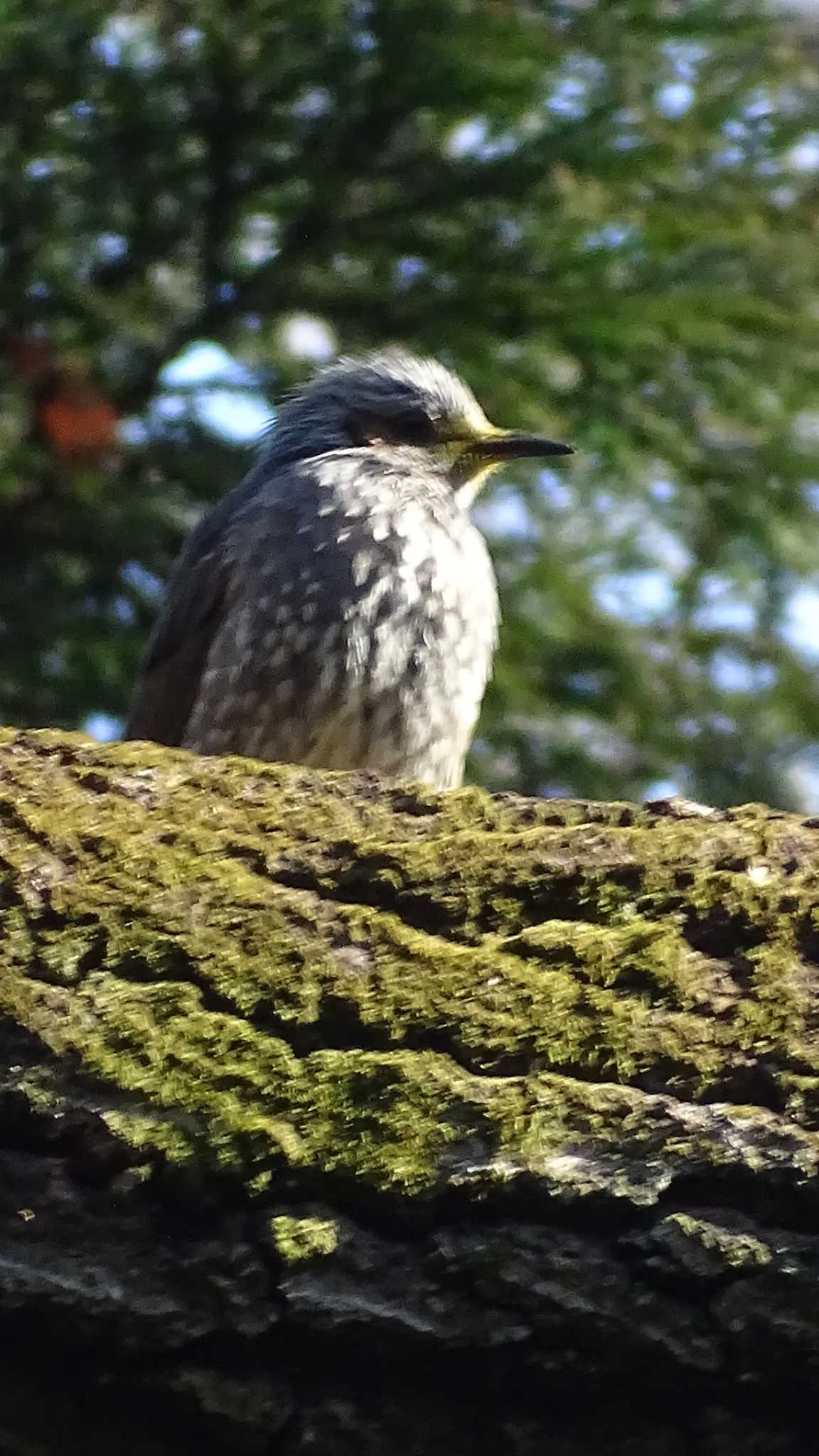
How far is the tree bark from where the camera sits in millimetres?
1569

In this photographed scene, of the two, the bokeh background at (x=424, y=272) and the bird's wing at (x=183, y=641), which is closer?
the bird's wing at (x=183, y=641)

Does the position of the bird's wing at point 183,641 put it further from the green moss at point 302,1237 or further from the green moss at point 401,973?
the green moss at point 302,1237

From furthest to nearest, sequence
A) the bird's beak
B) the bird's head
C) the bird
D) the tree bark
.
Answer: the bird's head → the bird's beak → the bird → the tree bark

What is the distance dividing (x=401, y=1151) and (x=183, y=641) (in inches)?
88.1

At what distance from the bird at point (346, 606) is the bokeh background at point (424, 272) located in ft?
1.53

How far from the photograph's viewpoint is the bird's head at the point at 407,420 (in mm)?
4039

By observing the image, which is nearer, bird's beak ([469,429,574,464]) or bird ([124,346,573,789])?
bird ([124,346,573,789])

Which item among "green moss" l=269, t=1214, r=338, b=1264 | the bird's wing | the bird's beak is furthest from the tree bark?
the bird's beak

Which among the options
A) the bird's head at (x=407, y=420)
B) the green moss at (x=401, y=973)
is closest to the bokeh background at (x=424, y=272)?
the bird's head at (x=407, y=420)

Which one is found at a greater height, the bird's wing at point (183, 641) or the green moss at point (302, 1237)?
the bird's wing at point (183, 641)

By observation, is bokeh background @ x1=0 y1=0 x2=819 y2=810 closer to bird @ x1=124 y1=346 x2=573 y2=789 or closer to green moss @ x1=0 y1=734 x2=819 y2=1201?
bird @ x1=124 y1=346 x2=573 y2=789

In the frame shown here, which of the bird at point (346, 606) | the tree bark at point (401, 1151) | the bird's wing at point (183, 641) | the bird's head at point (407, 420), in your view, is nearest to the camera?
the tree bark at point (401, 1151)

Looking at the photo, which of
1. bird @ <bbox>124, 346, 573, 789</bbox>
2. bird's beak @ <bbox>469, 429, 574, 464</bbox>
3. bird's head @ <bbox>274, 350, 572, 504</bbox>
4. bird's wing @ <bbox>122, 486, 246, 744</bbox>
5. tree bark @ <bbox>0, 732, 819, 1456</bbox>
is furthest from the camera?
bird's head @ <bbox>274, 350, 572, 504</bbox>

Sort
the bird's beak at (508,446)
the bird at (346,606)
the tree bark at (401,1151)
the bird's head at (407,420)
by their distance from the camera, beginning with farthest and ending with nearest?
the bird's head at (407,420)
the bird's beak at (508,446)
the bird at (346,606)
the tree bark at (401,1151)
